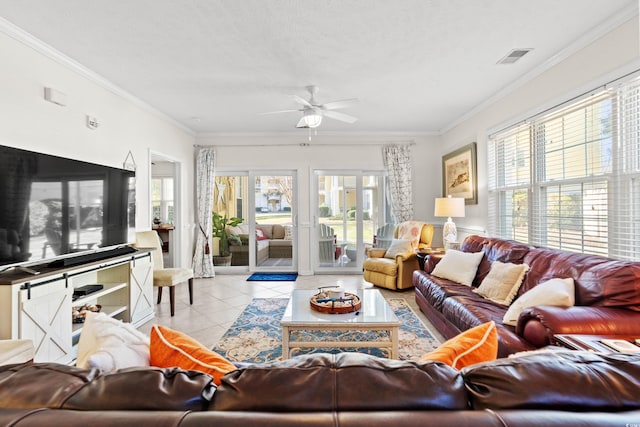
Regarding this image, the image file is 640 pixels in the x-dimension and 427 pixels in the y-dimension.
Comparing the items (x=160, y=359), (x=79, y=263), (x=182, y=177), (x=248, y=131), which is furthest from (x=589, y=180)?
(x=182, y=177)

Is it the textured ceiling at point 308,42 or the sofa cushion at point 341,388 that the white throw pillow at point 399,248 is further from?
the sofa cushion at point 341,388

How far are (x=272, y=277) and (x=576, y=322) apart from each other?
4.52 metres

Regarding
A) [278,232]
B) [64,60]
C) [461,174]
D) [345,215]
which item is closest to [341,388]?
[64,60]

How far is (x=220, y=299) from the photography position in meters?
4.34

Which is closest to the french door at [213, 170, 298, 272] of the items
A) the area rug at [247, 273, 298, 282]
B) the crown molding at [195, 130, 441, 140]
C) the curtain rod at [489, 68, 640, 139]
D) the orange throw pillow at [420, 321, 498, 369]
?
the area rug at [247, 273, 298, 282]

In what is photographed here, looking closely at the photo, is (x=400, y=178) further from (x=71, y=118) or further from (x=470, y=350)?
(x=470, y=350)

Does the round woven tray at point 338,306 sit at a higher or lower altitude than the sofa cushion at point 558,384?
lower

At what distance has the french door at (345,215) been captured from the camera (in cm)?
593

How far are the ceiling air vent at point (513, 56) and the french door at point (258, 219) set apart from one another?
3.75 m

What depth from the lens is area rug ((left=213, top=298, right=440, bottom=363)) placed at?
2.69m

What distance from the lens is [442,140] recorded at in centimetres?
581

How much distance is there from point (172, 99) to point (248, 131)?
178 centimetres

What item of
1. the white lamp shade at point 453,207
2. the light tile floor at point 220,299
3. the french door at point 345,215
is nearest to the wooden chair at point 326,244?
the french door at point 345,215

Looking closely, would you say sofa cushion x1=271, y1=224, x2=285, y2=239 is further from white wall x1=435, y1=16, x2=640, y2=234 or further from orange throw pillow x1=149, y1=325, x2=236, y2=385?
orange throw pillow x1=149, y1=325, x2=236, y2=385
